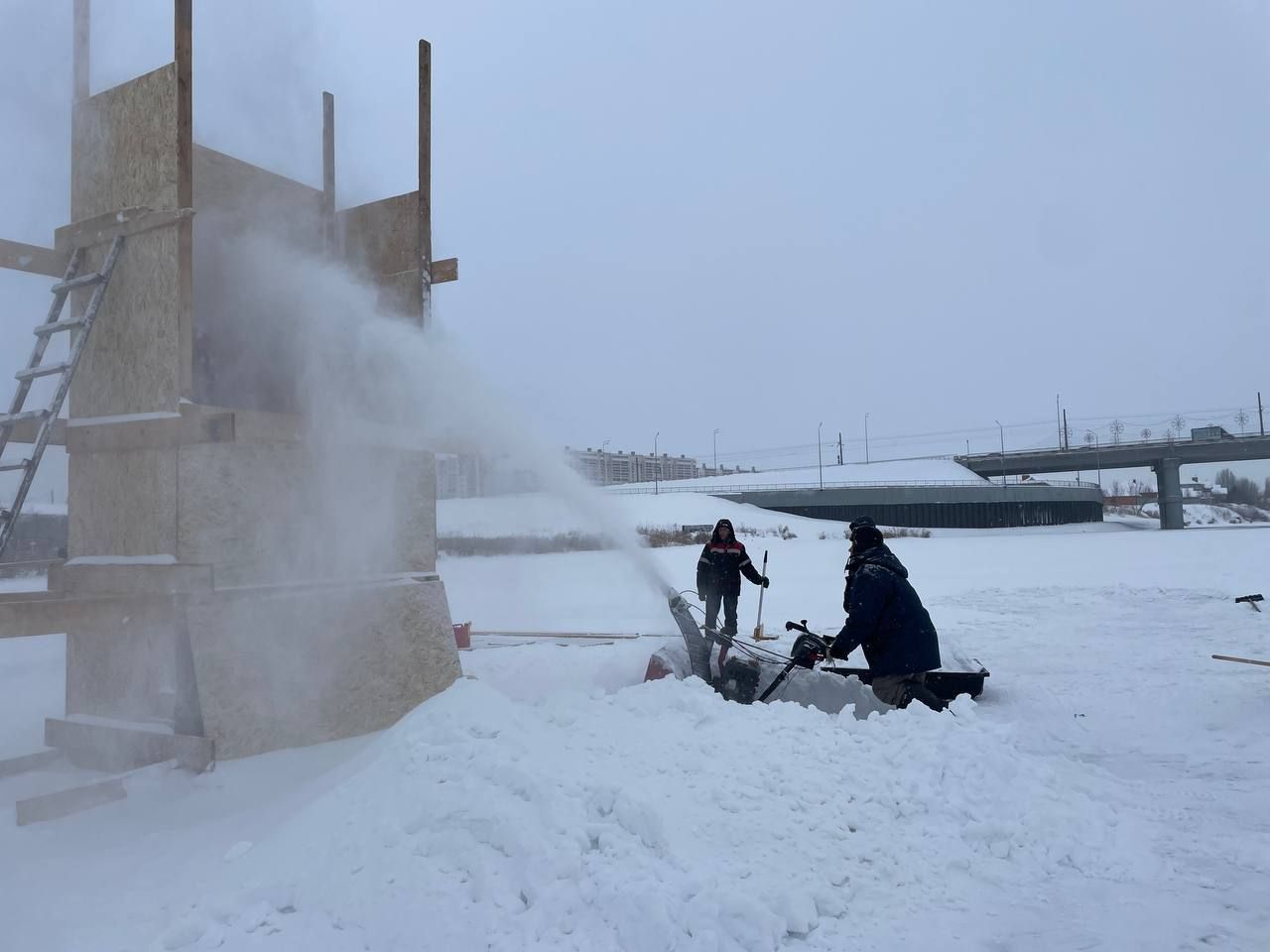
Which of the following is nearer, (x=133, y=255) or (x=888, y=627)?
(x=133, y=255)

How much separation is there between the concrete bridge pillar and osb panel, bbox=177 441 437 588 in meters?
51.1

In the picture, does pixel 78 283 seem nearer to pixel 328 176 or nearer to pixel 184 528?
pixel 184 528

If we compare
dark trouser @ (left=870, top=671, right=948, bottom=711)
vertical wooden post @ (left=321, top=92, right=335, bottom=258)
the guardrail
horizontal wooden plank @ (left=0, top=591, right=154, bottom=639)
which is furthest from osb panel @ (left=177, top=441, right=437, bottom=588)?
the guardrail

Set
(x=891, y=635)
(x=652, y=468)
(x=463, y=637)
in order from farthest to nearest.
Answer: (x=652, y=468) → (x=463, y=637) → (x=891, y=635)

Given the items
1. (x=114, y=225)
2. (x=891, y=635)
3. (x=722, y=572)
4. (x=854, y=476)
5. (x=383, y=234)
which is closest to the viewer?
(x=114, y=225)

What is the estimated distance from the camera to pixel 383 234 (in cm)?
727

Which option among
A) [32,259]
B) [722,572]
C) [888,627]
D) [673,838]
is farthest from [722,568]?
[32,259]

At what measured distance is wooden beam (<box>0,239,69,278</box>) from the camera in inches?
215

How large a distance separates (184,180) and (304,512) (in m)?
2.35

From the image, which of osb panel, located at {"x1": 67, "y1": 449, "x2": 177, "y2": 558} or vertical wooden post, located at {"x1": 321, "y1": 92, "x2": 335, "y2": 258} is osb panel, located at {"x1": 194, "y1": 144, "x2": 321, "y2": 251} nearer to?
vertical wooden post, located at {"x1": 321, "y1": 92, "x2": 335, "y2": 258}

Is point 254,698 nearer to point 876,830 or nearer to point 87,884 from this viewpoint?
point 87,884

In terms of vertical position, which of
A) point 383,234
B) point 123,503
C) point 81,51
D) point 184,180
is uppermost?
point 81,51

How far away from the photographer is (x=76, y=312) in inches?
225

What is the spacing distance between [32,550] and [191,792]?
3407mm
